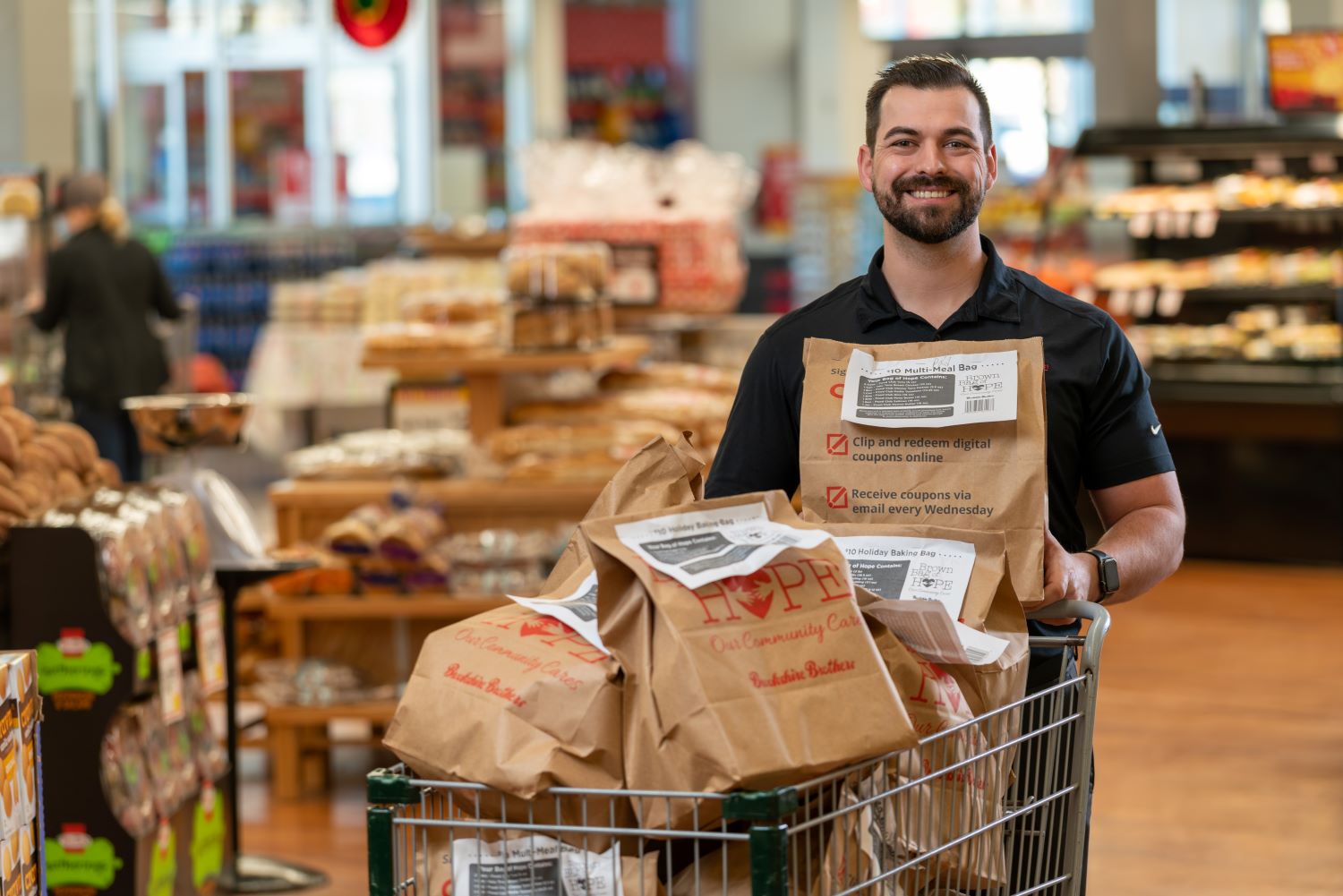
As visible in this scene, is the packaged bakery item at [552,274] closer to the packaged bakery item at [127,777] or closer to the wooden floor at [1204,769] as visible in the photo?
→ the wooden floor at [1204,769]

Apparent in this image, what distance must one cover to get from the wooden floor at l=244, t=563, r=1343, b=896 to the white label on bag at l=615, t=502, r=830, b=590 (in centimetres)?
265

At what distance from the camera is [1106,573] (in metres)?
2.11

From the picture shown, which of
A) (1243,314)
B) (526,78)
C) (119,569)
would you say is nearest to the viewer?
(119,569)

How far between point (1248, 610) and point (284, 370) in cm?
487

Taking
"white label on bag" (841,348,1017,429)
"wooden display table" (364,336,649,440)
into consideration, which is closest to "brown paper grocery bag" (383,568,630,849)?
"white label on bag" (841,348,1017,429)

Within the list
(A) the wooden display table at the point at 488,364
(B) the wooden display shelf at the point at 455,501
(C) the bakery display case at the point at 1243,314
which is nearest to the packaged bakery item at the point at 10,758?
(B) the wooden display shelf at the point at 455,501

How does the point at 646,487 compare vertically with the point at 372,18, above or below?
below

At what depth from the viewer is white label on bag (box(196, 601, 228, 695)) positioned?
370 cm

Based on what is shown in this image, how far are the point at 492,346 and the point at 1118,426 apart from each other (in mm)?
3203

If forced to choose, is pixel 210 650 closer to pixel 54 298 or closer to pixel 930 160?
pixel 930 160

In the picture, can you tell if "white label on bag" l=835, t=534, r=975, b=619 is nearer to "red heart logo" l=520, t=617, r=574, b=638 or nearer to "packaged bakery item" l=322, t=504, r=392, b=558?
"red heart logo" l=520, t=617, r=574, b=638

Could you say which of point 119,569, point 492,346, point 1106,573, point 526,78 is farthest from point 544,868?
point 526,78

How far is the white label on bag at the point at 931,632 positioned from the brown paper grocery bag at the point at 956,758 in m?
0.01

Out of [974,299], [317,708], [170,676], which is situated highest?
[974,299]
